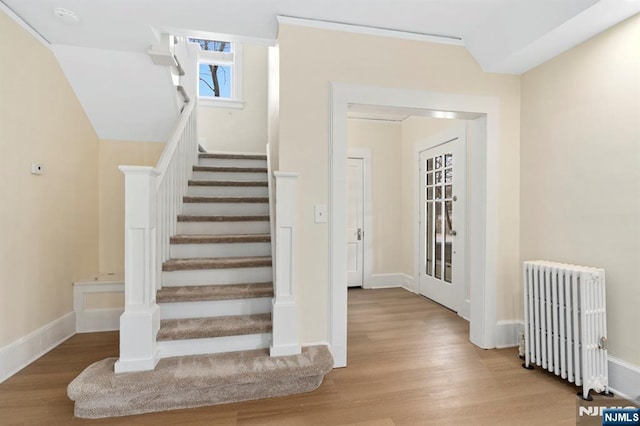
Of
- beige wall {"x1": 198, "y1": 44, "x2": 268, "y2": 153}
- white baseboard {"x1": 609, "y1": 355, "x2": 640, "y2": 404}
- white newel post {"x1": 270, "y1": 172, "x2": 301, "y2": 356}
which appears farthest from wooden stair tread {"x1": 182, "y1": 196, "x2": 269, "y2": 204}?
white baseboard {"x1": 609, "y1": 355, "x2": 640, "y2": 404}

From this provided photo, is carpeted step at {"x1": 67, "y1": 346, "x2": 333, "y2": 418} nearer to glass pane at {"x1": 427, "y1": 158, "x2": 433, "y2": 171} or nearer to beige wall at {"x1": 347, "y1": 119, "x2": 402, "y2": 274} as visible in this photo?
beige wall at {"x1": 347, "y1": 119, "x2": 402, "y2": 274}

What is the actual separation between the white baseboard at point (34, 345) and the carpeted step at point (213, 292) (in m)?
1.04

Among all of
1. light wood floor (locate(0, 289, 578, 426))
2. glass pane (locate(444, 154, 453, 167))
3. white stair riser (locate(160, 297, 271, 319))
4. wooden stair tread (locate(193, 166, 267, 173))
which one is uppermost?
glass pane (locate(444, 154, 453, 167))

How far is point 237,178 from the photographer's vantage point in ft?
12.0

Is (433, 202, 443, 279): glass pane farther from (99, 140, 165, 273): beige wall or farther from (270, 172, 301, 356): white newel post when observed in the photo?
(99, 140, 165, 273): beige wall

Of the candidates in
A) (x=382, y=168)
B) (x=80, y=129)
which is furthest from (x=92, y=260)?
(x=382, y=168)

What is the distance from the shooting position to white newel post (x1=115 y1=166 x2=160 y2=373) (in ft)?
6.13

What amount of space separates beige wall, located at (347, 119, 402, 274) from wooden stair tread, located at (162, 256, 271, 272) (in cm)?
247

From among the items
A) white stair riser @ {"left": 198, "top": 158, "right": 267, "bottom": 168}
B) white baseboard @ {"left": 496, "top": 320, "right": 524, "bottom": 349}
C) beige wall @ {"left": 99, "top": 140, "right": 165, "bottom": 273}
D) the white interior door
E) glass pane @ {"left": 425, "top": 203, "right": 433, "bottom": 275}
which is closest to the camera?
white baseboard @ {"left": 496, "top": 320, "right": 524, "bottom": 349}

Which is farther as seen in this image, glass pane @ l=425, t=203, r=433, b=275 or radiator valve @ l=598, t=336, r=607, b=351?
glass pane @ l=425, t=203, r=433, b=275

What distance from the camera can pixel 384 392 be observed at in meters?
1.96

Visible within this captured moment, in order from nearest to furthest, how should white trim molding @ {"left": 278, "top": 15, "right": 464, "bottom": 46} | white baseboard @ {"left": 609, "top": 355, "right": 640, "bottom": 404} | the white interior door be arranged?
white baseboard @ {"left": 609, "top": 355, "right": 640, "bottom": 404} → white trim molding @ {"left": 278, "top": 15, "right": 464, "bottom": 46} → the white interior door

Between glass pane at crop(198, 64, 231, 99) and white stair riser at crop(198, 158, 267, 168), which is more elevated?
glass pane at crop(198, 64, 231, 99)

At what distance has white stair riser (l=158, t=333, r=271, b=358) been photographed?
2035 millimetres
